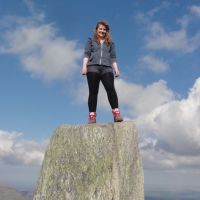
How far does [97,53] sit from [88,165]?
363cm

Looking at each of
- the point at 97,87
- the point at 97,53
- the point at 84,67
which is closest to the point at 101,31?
the point at 97,53

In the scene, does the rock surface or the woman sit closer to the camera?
the rock surface

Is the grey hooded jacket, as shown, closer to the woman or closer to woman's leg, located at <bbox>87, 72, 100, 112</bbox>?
the woman

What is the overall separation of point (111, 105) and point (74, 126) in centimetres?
157

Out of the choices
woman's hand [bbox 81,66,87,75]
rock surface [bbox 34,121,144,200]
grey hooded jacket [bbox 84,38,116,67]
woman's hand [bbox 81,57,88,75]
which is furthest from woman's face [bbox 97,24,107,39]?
rock surface [bbox 34,121,144,200]

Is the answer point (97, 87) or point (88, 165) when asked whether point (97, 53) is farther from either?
point (88, 165)

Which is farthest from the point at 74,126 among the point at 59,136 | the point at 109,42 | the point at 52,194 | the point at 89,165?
the point at 109,42

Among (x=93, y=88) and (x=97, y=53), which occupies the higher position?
(x=97, y=53)

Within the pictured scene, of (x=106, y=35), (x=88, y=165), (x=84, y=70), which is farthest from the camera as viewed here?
(x=106, y=35)

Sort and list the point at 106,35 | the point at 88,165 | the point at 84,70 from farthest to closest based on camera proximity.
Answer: the point at 106,35, the point at 84,70, the point at 88,165

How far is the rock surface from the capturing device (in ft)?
33.7

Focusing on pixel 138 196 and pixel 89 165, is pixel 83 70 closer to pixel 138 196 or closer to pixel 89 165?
pixel 89 165

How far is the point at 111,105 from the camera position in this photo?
39.3 feet

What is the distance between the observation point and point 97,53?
11.8m
